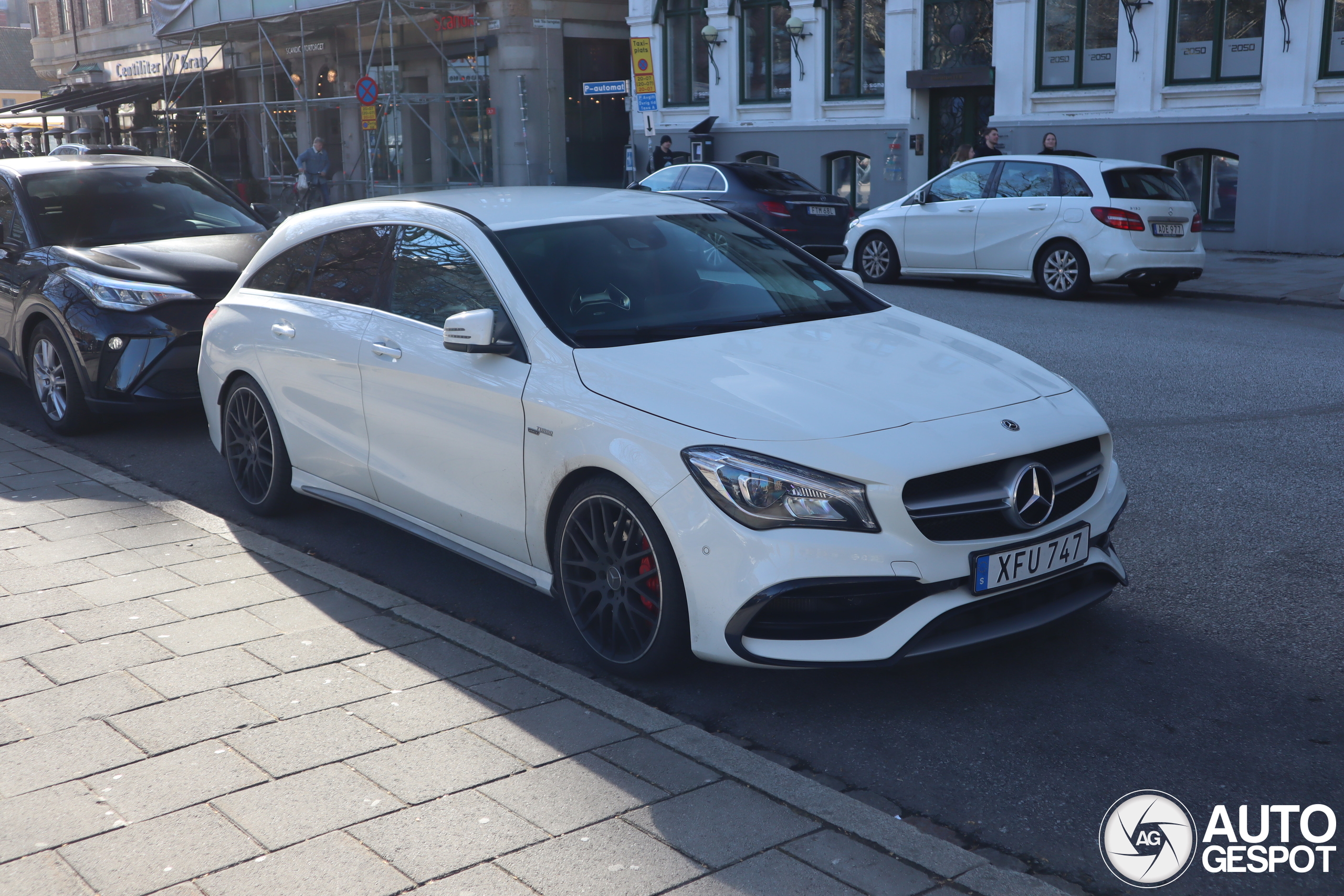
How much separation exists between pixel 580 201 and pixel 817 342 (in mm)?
1383

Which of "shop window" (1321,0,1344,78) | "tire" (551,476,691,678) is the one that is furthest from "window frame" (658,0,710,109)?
"tire" (551,476,691,678)

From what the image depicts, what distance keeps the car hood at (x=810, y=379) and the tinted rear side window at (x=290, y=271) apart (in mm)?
2099

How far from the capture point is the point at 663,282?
4.93 meters

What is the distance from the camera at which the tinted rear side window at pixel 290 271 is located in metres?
5.94

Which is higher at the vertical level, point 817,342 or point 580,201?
point 580,201

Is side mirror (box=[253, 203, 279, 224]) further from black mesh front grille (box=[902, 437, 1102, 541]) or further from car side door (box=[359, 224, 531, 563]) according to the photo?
black mesh front grille (box=[902, 437, 1102, 541])

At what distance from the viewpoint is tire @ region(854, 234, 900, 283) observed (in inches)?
647

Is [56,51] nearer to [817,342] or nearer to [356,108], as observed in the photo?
[356,108]

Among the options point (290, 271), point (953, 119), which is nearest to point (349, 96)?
point (953, 119)

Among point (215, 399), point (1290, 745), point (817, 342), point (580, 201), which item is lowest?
point (1290, 745)

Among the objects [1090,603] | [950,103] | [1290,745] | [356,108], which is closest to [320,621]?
[1090,603]

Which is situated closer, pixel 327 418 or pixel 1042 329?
pixel 327 418

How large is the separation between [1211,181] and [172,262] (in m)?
17.0

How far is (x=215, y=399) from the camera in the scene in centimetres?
652
